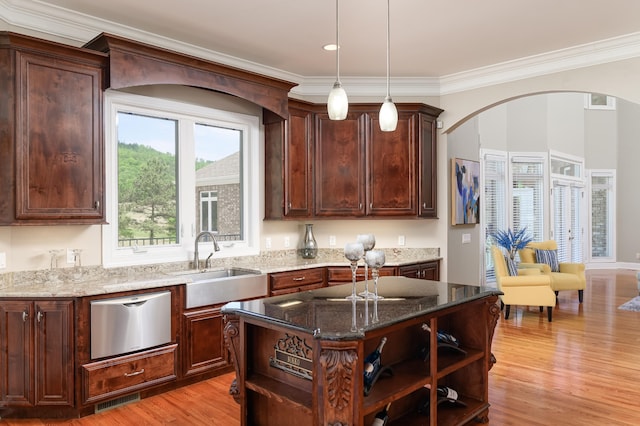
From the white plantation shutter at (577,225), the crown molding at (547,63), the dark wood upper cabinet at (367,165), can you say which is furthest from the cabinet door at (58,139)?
the white plantation shutter at (577,225)

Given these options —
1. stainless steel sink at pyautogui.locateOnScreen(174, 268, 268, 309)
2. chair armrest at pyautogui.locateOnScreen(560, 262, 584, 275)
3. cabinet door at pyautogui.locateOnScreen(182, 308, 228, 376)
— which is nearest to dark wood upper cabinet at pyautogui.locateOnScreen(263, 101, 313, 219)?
stainless steel sink at pyautogui.locateOnScreen(174, 268, 268, 309)

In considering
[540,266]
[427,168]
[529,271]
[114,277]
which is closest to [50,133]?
[114,277]

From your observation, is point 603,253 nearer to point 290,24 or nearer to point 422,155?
point 422,155

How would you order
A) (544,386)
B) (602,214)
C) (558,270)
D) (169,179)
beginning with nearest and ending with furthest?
(544,386), (169,179), (558,270), (602,214)

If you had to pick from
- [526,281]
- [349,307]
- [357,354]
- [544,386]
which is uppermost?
[349,307]

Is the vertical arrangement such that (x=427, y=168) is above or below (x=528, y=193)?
above

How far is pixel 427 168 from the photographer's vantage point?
5.18 metres

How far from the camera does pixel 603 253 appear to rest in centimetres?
1067

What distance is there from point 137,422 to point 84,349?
588mm

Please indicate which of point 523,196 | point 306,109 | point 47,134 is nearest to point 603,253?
point 523,196

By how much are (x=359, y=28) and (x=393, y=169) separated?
1703 mm

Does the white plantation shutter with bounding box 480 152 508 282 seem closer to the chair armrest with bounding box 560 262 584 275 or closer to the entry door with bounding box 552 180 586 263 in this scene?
the chair armrest with bounding box 560 262 584 275

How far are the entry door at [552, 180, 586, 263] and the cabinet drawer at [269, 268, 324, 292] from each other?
6372 millimetres

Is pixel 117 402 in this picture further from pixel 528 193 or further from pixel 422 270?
pixel 528 193
